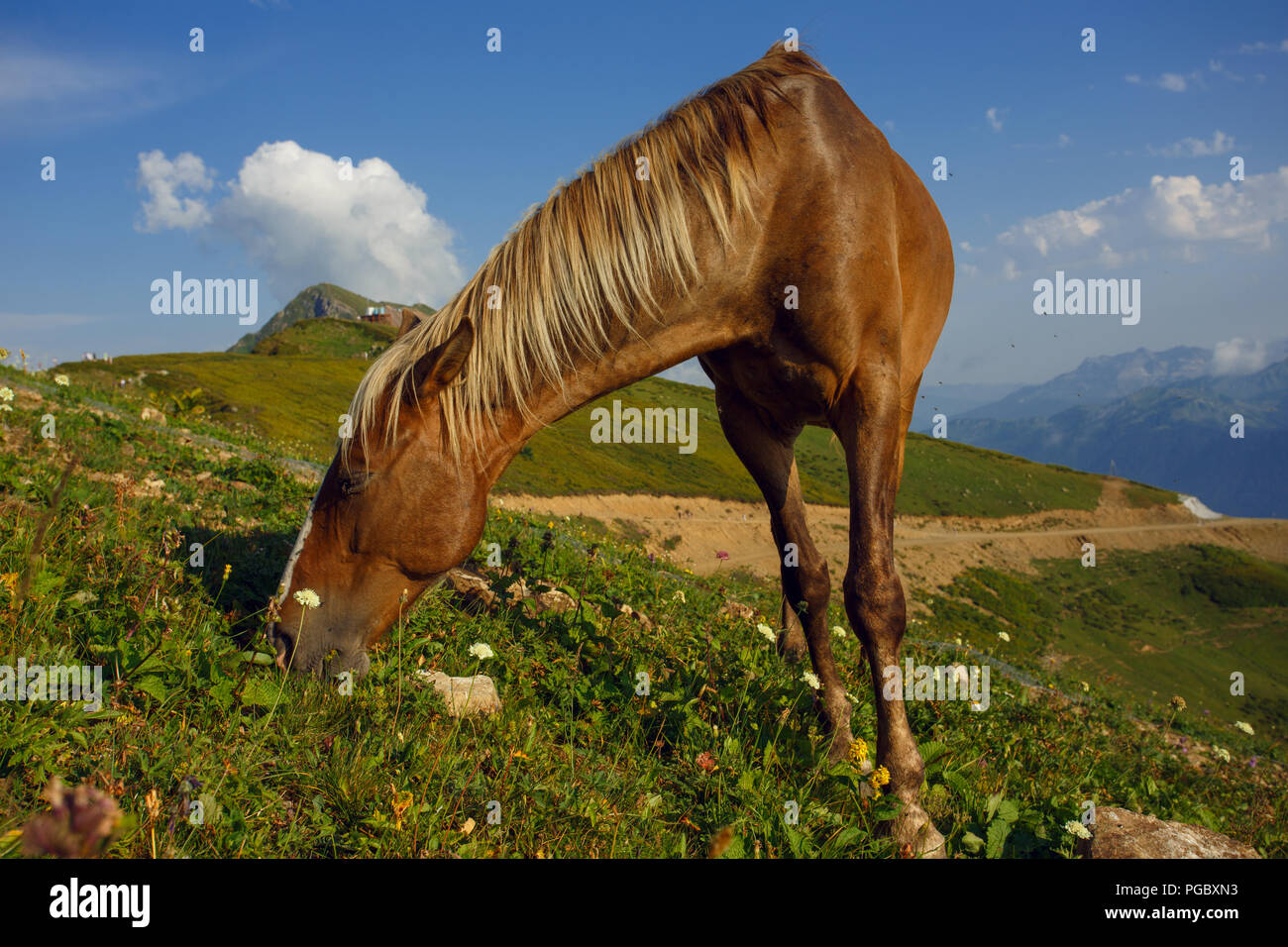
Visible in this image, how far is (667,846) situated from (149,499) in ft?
16.8

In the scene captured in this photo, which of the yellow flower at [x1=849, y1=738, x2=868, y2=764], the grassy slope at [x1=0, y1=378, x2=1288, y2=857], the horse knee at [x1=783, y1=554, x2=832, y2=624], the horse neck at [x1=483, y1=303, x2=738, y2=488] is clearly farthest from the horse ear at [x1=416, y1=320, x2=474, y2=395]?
the horse knee at [x1=783, y1=554, x2=832, y2=624]

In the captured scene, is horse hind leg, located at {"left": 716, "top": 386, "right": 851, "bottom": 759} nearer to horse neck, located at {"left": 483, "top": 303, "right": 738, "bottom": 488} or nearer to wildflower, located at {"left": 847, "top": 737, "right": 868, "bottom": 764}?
horse neck, located at {"left": 483, "top": 303, "right": 738, "bottom": 488}

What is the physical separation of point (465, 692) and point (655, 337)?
220 cm

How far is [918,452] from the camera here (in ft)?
291

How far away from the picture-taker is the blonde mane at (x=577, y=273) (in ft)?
12.1

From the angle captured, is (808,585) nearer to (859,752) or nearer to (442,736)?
(859,752)

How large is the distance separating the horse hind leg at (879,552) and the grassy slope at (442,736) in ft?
1.09

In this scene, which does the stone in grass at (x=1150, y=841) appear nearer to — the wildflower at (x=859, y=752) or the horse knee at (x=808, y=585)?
the wildflower at (x=859, y=752)

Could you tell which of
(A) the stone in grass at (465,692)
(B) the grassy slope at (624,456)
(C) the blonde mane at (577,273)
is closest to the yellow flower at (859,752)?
(A) the stone in grass at (465,692)

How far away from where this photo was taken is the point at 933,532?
68438 millimetres

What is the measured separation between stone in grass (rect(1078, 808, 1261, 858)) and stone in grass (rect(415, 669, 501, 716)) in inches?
116

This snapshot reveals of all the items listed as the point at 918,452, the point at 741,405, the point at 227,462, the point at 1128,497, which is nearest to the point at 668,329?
the point at 741,405
